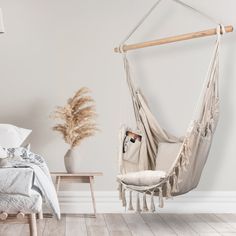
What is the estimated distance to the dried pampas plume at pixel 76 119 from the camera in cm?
487

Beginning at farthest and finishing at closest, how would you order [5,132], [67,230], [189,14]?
[189,14] → [5,132] → [67,230]

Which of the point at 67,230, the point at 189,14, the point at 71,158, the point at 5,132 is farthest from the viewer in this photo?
the point at 189,14

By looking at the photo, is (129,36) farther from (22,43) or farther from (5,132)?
(5,132)

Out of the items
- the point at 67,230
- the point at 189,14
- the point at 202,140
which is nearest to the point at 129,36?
the point at 189,14

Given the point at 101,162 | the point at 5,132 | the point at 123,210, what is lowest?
the point at 123,210

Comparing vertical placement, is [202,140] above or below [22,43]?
below

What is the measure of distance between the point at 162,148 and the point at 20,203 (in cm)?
164

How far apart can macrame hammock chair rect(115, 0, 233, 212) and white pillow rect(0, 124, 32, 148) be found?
771 millimetres

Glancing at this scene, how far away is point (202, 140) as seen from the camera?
13.9ft

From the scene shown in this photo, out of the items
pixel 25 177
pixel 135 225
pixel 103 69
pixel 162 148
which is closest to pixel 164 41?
pixel 103 69

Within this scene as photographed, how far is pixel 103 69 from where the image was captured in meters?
5.11

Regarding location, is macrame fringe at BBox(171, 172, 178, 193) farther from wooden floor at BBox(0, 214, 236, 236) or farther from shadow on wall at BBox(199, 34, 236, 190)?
shadow on wall at BBox(199, 34, 236, 190)

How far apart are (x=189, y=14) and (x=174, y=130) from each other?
3.26 ft

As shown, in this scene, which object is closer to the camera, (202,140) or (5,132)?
(202,140)
